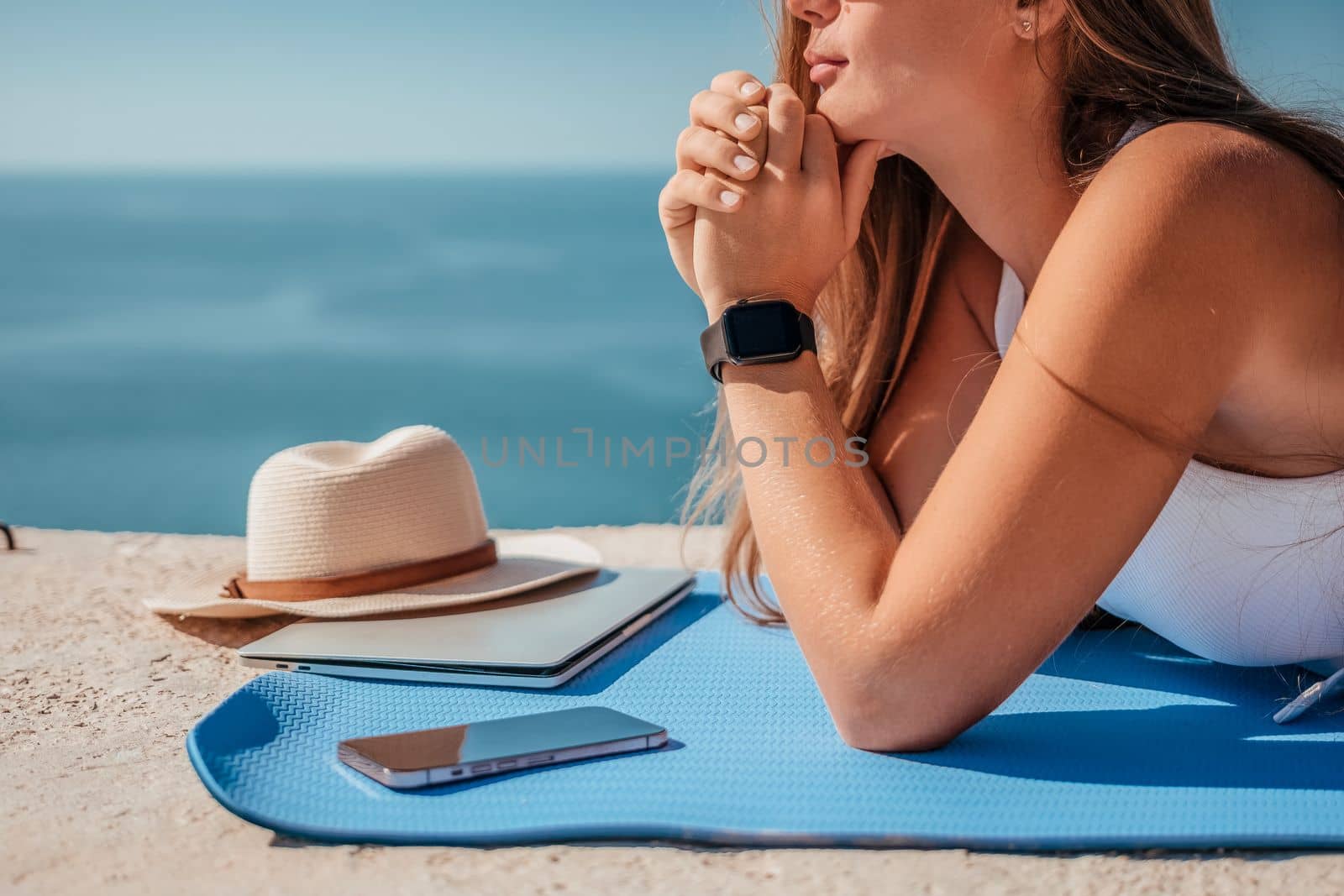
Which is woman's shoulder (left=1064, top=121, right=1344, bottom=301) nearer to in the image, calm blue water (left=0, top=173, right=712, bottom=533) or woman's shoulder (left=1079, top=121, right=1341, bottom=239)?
woman's shoulder (left=1079, top=121, right=1341, bottom=239)

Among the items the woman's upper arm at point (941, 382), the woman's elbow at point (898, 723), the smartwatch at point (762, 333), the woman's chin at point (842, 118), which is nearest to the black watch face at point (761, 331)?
the smartwatch at point (762, 333)

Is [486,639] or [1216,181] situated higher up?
[1216,181]

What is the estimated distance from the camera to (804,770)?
118 centimetres

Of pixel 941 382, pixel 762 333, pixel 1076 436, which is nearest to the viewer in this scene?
pixel 1076 436

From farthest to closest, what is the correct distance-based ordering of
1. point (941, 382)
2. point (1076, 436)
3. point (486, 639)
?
1. point (941, 382)
2. point (486, 639)
3. point (1076, 436)

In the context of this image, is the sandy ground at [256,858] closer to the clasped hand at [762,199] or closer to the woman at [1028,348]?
the woman at [1028,348]

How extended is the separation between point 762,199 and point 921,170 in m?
0.54

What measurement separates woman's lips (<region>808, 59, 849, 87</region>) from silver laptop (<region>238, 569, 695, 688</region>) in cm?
77

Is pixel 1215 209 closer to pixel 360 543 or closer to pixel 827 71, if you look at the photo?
pixel 827 71

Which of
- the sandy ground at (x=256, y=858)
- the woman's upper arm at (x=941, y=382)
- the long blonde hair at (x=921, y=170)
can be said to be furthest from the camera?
the woman's upper arm at (x=941, y=382)

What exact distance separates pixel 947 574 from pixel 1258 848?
0.34m

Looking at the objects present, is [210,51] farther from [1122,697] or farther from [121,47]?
[1122,697]

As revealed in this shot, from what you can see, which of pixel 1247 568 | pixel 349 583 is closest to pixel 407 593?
pixel 349 583

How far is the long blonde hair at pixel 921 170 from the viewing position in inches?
49.8
